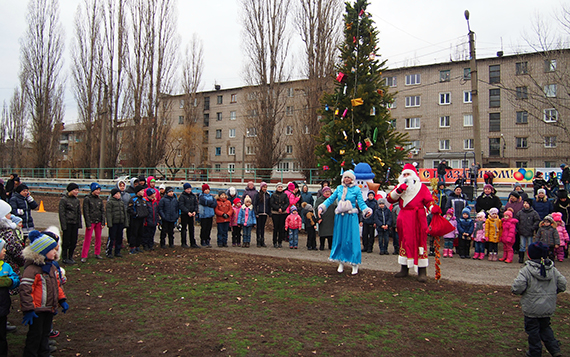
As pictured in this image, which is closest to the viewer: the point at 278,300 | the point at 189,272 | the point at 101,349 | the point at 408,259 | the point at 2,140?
the point at 101,349

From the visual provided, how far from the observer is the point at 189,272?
8.56 meters

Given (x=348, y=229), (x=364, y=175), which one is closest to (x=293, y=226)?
(x=364, y=175)

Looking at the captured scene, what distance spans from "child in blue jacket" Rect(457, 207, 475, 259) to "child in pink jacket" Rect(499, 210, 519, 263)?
2.67 feet

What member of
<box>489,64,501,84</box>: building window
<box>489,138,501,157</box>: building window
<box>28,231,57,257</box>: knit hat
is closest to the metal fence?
→ <box>489,138,501,157</box>: building window

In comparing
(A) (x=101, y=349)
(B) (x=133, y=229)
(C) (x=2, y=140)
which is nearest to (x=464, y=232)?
(B) (x=133, y=229)

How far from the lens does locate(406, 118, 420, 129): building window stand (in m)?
41.3

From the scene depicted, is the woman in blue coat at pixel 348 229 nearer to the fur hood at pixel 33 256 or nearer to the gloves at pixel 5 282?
the fur hood at pixel 33 256

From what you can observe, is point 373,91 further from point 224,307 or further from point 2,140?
point 2,140

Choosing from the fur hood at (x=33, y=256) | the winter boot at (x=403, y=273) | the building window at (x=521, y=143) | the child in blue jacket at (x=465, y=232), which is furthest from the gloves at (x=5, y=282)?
the building window at (x=521, y=143)

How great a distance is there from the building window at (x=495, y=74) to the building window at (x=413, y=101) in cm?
660

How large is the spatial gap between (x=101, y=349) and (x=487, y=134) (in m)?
40.4

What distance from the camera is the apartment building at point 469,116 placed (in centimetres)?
3622

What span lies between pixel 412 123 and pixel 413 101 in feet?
7.15

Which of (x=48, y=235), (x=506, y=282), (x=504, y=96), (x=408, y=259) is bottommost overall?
(x=506, y=282)
